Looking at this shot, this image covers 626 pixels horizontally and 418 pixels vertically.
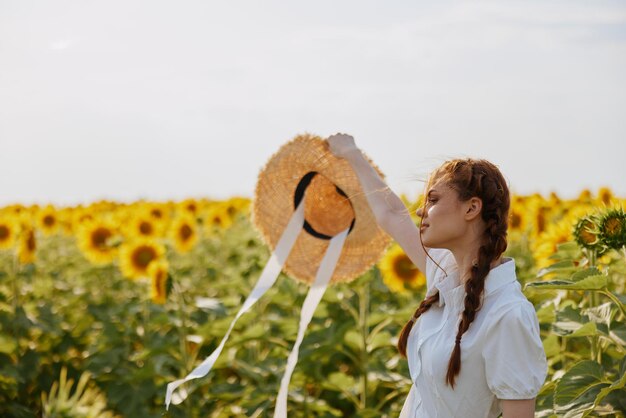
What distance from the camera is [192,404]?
14.8 feet

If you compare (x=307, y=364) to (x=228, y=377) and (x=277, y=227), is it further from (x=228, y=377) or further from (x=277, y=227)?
(x=228, y=377)

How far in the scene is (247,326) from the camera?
5203mm

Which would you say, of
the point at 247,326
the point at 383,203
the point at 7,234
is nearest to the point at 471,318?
the point at 383,203

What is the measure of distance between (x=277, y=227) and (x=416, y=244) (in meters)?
0.80

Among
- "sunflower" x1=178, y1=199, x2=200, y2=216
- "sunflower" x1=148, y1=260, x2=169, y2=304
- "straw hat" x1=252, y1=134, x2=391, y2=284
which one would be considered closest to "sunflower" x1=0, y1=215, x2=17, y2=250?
"sunflower" x1=178, y1=199, x2=200, y2=216

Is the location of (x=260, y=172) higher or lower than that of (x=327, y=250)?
higher

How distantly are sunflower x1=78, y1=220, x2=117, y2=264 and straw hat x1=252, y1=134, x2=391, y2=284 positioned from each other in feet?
10.9

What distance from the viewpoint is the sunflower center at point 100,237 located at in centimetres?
645

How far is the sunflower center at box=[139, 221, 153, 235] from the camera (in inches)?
255

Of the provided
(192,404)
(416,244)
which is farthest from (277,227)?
(192,404)

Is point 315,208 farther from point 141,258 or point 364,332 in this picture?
point 141,258

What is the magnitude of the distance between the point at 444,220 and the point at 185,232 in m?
4.57

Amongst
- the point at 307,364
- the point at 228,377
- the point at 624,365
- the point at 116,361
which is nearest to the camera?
the point at 624,365

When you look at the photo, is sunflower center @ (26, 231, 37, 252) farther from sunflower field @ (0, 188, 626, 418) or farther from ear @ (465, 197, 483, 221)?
ear @ (465, 197, 483, 221)
